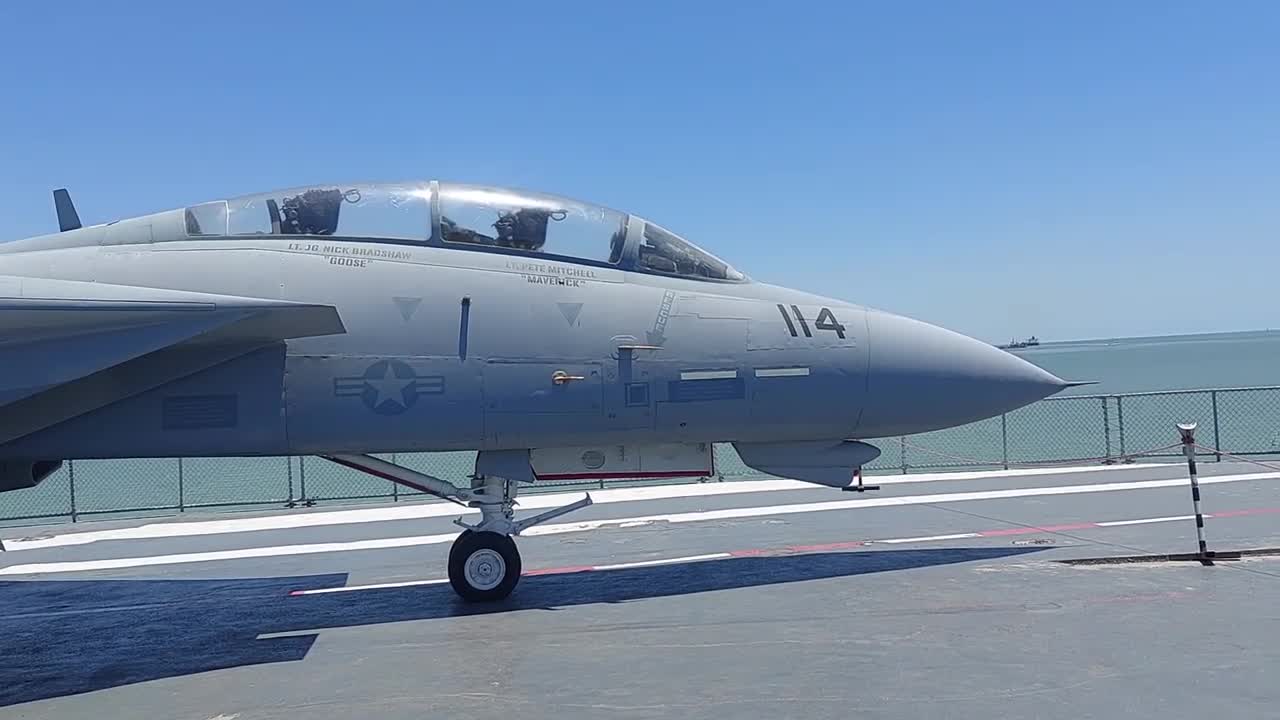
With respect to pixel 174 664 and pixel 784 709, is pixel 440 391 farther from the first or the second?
pixel 784 709

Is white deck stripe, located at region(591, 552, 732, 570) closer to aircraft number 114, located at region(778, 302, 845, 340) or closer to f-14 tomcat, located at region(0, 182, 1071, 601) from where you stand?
f-14 tomcat, located at region(0, 182, 1071, 601)

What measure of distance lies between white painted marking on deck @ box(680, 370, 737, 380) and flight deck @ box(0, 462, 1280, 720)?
6.42ft

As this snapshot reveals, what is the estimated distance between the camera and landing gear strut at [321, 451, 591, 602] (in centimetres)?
902

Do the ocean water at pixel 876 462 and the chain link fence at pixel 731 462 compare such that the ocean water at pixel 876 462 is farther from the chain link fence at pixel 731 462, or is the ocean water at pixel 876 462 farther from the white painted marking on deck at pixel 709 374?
the white painted marking on deck at pixel 709 374

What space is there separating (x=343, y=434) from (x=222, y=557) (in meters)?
5.20

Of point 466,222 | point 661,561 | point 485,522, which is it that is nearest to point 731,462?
point 661,561

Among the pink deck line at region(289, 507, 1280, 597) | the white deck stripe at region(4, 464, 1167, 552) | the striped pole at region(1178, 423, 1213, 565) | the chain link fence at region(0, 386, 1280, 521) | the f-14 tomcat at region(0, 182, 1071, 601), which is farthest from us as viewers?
the chain link fence at region(0, 386, 1280, 521)

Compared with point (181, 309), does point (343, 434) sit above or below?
below

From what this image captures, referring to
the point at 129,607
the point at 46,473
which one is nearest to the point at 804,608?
the point at 129,607

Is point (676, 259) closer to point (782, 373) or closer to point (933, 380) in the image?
point (782, 373)

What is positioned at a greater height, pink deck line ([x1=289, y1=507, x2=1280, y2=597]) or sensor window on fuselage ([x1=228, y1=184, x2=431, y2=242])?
sensor window on fuselage ([x1=228, y1=184, x2=431, y2=242])

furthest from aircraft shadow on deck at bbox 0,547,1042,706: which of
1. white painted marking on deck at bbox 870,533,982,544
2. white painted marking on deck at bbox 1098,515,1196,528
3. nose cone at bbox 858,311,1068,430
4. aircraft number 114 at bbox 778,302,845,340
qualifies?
aircraft number 114 at bbox 778,302,845,340

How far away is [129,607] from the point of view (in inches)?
380

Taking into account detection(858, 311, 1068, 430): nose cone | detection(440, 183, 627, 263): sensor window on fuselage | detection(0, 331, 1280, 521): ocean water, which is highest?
detection(440, 183, 627, 263): sensor window on fuselage
